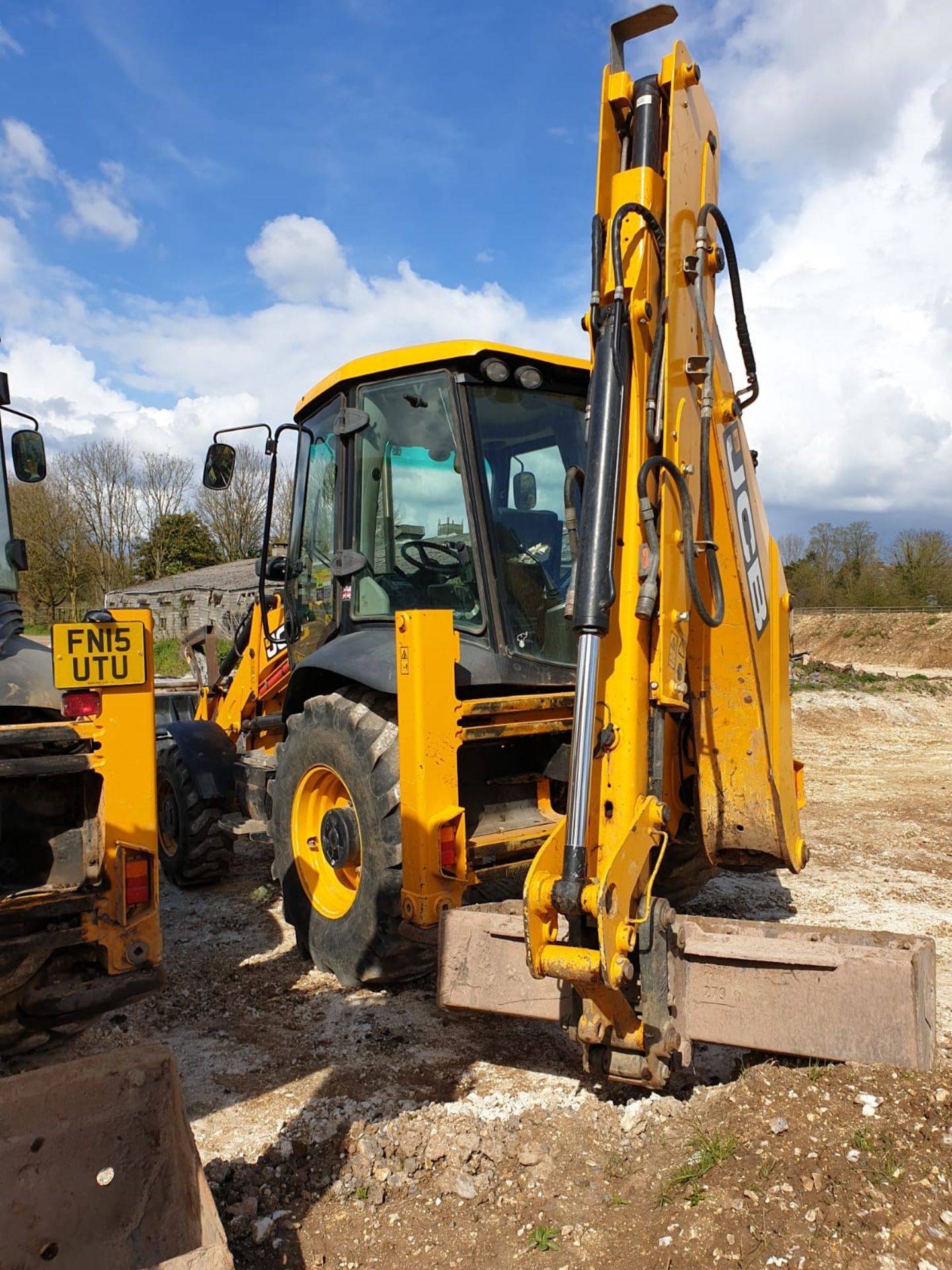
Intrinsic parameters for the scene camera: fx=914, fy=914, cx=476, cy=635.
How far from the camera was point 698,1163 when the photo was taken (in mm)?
2594

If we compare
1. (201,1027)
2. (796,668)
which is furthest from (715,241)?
(796,668)

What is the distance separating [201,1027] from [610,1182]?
1895 millimetres

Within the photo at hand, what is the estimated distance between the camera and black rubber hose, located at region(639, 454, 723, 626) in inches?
112

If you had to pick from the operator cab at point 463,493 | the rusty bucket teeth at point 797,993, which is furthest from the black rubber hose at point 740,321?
the rusty bucket teeth at point 797,993

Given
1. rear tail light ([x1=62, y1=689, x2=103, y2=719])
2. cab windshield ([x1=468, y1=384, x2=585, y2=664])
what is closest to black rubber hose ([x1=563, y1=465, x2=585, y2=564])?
cab windshield ([x1=468, y1=384, x2=585, y2=664])

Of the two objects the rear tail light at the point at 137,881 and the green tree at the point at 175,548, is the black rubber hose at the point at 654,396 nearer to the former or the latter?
the rear tail light at the point at 137,881

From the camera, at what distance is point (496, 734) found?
3605mm

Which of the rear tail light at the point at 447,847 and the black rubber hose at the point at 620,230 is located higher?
the black rubber hose at the point at 620,230

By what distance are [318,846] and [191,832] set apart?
149 cm

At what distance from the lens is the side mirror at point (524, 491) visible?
4105 mm

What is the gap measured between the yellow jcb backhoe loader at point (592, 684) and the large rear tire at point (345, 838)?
1cm

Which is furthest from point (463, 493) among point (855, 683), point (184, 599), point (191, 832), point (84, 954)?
point (184, 599)

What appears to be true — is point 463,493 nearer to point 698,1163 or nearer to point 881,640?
point 698,1163

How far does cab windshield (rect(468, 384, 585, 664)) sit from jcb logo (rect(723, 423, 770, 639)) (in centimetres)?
96
